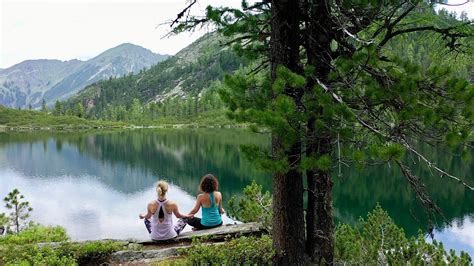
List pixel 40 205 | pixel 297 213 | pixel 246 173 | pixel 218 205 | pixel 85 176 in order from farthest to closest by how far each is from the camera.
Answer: pixel 85 176 → pixel 246 173 → pixel 40 205 → pixel 218 205 → pixel 297 213

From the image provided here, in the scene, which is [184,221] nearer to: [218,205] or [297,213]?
[218,205]

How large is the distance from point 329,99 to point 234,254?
3.66m

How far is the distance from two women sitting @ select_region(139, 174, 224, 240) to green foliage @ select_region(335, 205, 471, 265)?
3136 millimetres

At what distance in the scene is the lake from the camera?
25.8 m

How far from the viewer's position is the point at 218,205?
1050cm

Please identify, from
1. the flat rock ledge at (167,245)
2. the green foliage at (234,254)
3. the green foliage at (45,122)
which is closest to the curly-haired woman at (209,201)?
the flat rock ledge at (167,245)

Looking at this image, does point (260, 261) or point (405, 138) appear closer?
point (405, 138)

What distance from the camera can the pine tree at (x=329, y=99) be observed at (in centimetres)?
527

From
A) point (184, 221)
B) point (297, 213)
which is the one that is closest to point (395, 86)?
point (297, 213)

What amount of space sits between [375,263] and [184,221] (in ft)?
15.8

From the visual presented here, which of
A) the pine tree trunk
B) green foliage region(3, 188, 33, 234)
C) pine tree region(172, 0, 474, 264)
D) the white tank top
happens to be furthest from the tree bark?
A: green foliage region(3, 188, 33, 234)

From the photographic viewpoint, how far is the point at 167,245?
31.1 ft

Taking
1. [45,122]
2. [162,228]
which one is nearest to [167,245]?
[162,228]

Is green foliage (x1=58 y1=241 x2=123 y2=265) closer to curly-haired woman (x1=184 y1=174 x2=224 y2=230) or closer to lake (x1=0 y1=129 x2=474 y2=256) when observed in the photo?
curly-haired woman (x1=184 y1=174 x2=224 y2=230)
